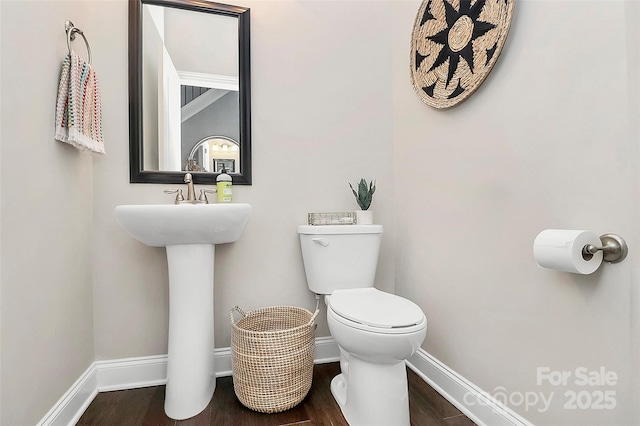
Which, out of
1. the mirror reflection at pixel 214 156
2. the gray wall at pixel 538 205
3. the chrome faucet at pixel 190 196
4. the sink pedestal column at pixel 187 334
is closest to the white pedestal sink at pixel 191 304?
the sink pedestal column at pixel 187 334

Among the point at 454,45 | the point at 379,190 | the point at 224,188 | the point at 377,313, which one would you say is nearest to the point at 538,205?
the point at 377,313

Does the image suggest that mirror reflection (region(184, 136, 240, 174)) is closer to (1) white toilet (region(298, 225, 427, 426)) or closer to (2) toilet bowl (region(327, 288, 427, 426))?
(1) white toilet (region(298, 225, 427, 426))

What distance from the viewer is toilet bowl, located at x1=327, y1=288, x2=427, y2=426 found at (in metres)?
1.06

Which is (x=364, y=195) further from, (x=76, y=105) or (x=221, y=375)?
(x=76, y=105)

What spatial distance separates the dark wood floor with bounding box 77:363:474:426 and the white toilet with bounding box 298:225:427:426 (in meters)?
0.09

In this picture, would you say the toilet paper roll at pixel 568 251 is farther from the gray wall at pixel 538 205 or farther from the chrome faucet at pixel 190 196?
the chrome faucet at pixel 190 196

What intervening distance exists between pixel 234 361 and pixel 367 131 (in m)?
1.36

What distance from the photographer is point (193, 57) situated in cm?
166

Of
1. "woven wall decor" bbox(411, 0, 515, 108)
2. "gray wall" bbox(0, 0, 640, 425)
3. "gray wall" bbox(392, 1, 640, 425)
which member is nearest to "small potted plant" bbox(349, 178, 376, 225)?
"gray wall" bbox(0, 0, 640, 425)

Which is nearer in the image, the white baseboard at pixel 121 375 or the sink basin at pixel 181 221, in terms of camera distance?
the sink basin at pixel 181 221

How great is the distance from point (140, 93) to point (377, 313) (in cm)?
147

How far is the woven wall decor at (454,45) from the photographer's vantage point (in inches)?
45.9

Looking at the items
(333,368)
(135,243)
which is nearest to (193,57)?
(135,243)

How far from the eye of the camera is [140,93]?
1.56m
